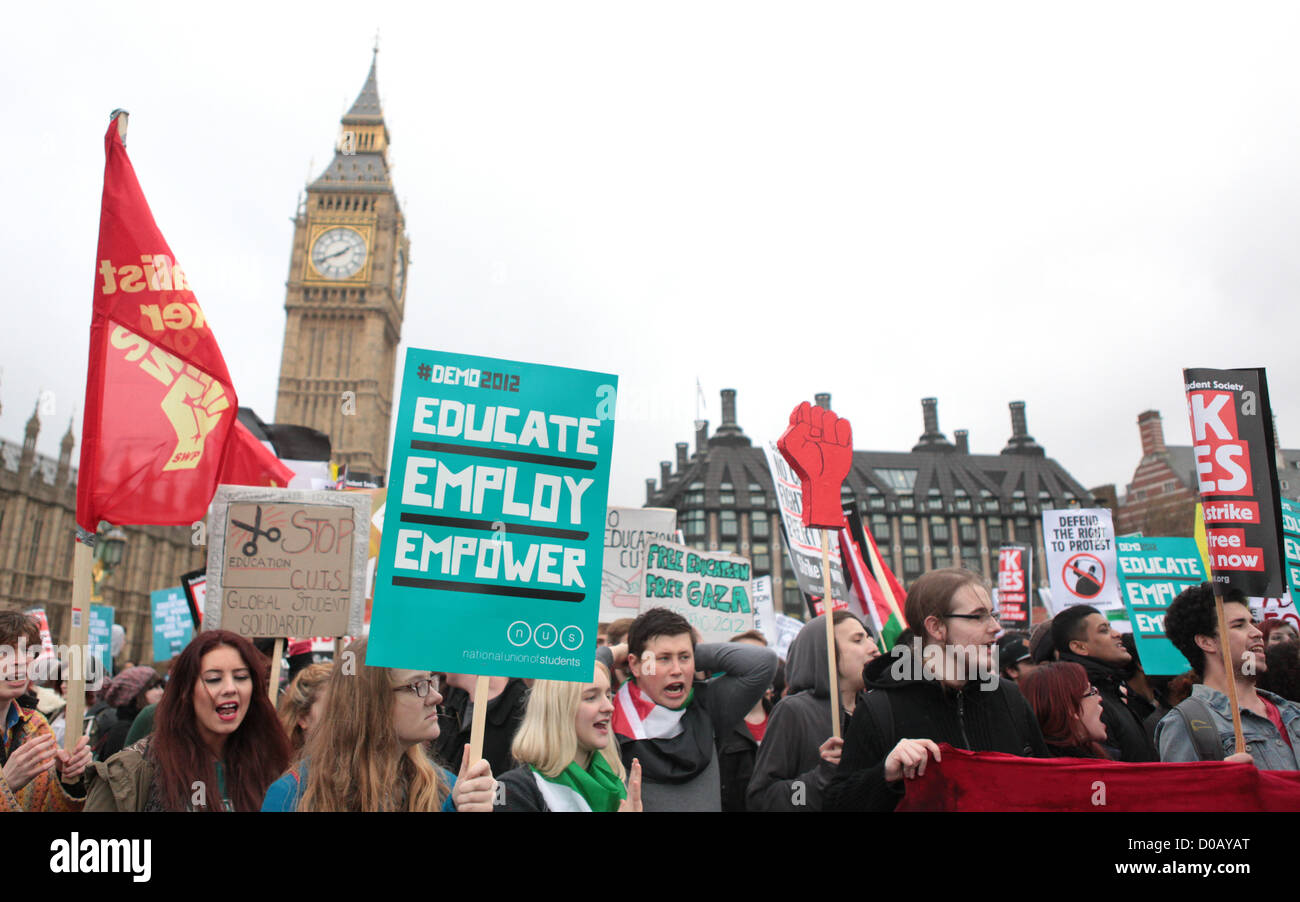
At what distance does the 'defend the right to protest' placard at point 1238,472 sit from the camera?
3814 millimetres

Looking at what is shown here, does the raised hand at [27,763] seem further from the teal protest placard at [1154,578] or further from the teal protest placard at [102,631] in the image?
the teal protest placard at [102,631]

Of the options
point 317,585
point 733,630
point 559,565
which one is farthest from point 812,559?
point 559,565

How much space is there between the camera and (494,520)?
2998mm

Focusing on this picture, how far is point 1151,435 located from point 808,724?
5842 cm

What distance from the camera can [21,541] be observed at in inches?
1735

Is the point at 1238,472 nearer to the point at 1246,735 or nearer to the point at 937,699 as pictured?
the point at 1246,735

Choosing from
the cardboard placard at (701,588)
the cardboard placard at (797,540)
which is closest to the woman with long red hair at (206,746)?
the cardboard placard at (701,588)

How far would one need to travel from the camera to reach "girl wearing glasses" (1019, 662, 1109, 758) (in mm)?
3887

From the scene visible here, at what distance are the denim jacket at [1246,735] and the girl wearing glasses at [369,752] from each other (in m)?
2.71

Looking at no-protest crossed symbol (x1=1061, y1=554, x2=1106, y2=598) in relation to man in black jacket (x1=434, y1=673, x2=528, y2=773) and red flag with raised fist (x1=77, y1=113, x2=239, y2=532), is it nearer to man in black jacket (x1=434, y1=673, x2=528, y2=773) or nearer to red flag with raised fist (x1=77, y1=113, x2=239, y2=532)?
man in black jacket (x1=434, y1=673, x2=528, y2=773)

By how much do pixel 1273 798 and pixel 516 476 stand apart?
2696mm

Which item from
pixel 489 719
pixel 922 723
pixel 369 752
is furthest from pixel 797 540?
pixel 369 752

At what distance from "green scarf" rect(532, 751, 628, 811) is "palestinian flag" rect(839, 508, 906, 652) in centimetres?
408
